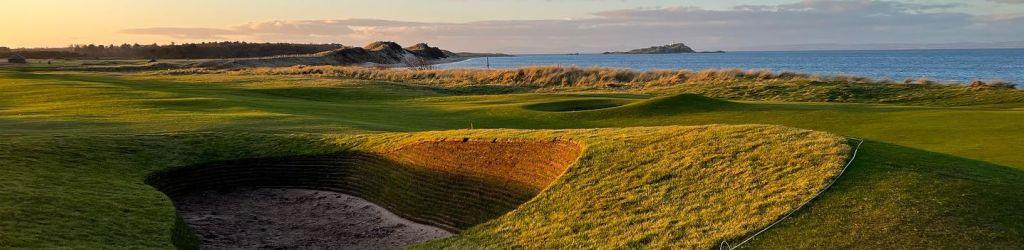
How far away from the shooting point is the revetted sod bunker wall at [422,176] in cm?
1477

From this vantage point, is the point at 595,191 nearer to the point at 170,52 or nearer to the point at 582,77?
the point at 582,77

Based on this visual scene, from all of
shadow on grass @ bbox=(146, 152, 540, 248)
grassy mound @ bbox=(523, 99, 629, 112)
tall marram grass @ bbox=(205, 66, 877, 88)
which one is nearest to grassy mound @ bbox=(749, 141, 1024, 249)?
shadow on grass @ bbox=(146, 152, 540, 248)

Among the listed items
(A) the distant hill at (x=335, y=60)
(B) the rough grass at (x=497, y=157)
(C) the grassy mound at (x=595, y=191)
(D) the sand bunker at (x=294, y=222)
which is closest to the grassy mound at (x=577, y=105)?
(B) the rough grass at (x=497, y=157)

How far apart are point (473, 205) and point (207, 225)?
5.15 meters

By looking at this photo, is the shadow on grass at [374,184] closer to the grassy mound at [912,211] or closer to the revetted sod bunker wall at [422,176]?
the revetted sod bunker wall at [422,176]

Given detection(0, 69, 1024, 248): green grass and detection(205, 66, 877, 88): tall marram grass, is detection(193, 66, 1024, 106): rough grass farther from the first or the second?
detection(0, 69, 1024, 248): green grass

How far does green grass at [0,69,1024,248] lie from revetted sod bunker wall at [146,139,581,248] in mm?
498

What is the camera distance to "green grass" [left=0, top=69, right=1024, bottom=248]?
9.84 metres

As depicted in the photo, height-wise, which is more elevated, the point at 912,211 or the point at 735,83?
the point at 912,211

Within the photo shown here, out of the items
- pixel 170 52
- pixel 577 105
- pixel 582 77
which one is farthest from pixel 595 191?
pixel 170 52

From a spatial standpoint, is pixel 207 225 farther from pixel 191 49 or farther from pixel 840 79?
pixel 191 49

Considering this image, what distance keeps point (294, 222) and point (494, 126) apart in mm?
11191

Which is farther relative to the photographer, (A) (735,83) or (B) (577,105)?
(A) (735,83)

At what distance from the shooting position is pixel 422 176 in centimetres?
1650
